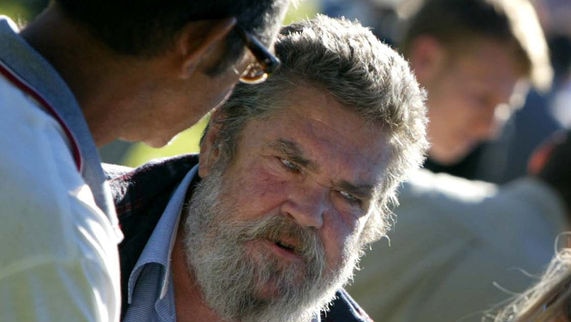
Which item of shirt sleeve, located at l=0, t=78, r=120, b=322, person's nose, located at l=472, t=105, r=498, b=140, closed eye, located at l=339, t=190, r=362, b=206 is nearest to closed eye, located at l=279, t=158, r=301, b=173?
closed eye, located at l=339, t=190, r=362, b=206

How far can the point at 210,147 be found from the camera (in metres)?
3.09

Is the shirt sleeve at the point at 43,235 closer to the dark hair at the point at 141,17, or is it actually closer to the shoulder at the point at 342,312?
the dark hair at the point at 141,17

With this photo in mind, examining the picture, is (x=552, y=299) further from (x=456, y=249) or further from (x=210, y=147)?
(x=456, y=249)

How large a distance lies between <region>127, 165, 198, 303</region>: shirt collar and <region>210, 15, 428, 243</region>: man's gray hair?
199mm

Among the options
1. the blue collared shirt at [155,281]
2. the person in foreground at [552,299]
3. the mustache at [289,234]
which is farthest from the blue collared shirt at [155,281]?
the person in foreground at [552,299]

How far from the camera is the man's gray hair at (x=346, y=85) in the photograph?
2.98 meters

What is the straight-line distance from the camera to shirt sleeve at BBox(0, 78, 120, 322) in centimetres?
163

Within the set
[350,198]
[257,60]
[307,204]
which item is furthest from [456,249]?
[257,60]

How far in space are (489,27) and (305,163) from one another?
2.88 m

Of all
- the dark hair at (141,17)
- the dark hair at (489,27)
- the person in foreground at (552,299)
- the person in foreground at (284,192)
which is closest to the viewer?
the dark hair at (141,17)

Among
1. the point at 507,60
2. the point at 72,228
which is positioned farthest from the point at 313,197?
the point at 507,60

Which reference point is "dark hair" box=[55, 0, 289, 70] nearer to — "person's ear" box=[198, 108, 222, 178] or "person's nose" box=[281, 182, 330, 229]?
"person's nose" box=[281, 182, 330, 229]

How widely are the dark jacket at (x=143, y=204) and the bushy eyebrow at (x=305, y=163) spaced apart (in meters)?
0.31

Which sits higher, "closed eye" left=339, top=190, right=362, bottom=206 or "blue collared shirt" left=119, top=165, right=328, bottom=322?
"closed eye" left=339, top=190, right=362, bottom=206
